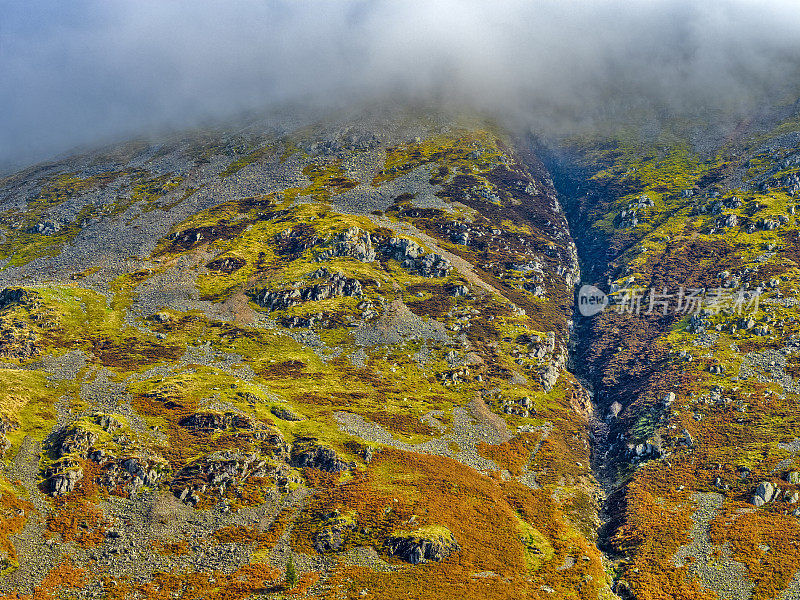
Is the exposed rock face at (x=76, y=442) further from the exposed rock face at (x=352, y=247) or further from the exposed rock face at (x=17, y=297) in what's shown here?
the exposed rock face at (x=352, y=247)

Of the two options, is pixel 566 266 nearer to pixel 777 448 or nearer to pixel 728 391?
pixel 728 391

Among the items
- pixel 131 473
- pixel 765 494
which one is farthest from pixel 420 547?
pixel 765 494

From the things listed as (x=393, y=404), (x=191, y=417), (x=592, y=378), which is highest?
(x=191, y=417)

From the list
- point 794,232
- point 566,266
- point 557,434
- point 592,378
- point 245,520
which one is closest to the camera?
point 245,520

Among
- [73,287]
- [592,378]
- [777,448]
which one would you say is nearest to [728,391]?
[777,448]

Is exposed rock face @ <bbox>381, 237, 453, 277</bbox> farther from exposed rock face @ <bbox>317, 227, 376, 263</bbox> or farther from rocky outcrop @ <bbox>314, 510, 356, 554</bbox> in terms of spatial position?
rocky outcrop @ <bbox>314, 510, 356, 554</bbox>

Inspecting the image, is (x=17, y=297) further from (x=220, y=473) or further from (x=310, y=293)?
(x=220, y=473)
